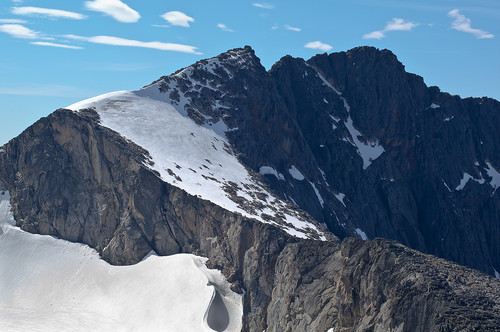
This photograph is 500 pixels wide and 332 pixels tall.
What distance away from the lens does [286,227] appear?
96.7 m

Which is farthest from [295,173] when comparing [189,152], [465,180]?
[465,180]

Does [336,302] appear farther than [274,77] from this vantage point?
No

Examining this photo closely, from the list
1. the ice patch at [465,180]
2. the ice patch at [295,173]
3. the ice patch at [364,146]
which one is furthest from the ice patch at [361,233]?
the ice patch at [465,180]

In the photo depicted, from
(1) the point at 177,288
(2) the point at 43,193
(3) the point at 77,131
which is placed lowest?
(1) the point at 177,288

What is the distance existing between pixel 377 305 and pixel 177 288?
104ft

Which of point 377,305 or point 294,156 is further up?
point 294,156

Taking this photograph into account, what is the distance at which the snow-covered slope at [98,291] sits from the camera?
8281cm

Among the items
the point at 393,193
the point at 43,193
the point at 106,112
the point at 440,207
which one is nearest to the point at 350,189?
the point at 393,193

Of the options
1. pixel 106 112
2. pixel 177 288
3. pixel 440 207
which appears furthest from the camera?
pixel 440 207

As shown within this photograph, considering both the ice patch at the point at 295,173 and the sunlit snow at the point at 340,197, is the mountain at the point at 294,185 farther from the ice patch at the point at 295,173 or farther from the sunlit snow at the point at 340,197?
the sunlit snow at the point at 340,197

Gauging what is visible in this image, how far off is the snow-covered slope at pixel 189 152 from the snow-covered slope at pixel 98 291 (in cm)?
1147

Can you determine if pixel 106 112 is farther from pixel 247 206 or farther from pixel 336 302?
pixel 336 302

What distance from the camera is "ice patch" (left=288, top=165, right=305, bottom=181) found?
136375 mm

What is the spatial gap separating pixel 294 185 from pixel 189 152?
24321 millimetres
